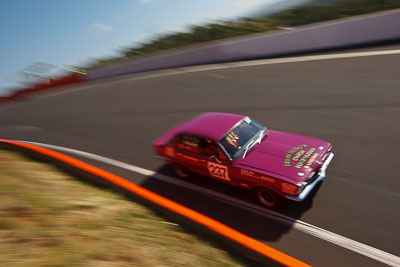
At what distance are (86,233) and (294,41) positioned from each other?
11.6 m

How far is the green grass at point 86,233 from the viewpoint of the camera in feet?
12.4

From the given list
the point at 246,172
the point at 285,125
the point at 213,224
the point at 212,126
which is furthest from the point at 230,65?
the point at 213,224

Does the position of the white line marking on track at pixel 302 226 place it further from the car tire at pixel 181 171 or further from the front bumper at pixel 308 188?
the front bumper at pixel 308 188

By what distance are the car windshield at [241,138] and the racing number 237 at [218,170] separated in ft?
0.94

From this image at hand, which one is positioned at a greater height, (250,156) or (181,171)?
(250,156)

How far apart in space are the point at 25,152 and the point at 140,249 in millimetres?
5272

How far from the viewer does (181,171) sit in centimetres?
661

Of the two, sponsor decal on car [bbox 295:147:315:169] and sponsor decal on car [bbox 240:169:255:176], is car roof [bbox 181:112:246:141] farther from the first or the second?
→ sponsor decal on car [bbox 295:147:315:169]

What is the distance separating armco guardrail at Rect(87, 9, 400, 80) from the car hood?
318 inches

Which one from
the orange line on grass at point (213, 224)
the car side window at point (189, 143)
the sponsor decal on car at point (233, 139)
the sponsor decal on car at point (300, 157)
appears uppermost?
the sponsor decal on car at point (233, 139)

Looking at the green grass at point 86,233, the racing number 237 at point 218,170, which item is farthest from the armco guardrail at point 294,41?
the green grass at point 86,233

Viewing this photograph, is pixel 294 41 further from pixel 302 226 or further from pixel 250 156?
pixel 302 226

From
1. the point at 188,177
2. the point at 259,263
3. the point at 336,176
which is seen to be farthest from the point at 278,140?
the point at 259,263

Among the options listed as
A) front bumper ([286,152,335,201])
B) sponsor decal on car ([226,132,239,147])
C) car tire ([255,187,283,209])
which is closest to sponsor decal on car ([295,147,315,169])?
front bumper ([286,152,335,201])
